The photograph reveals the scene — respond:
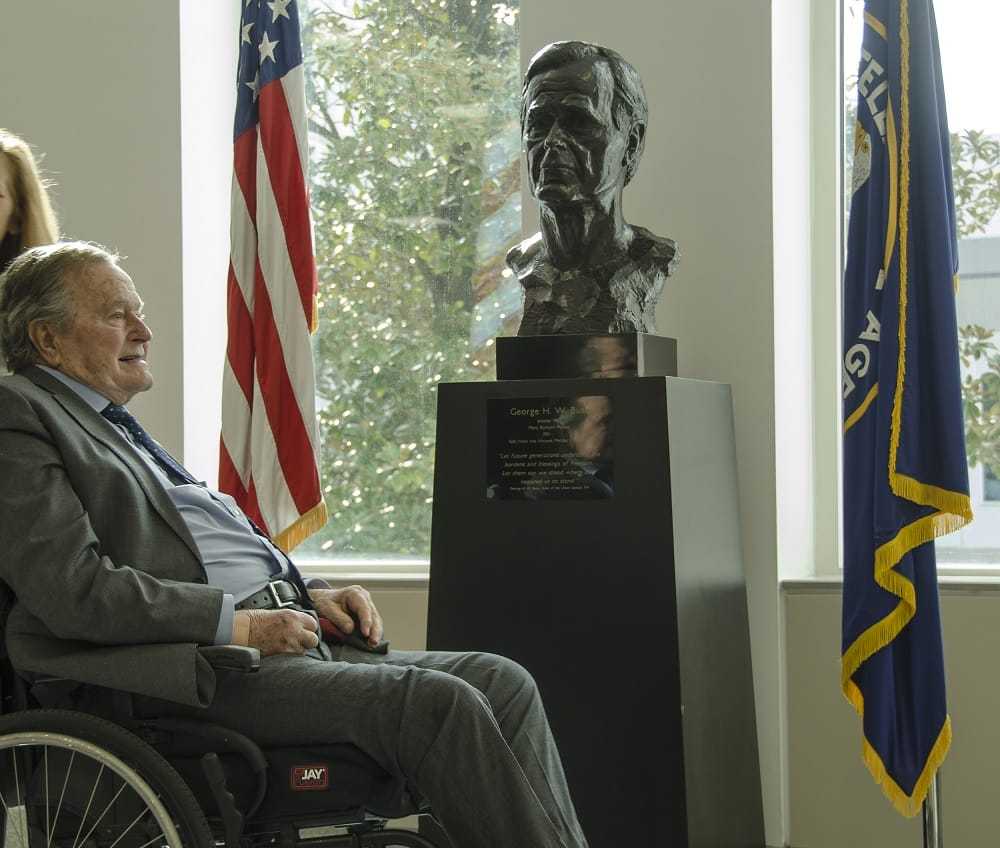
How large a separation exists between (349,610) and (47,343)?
677 millimetres

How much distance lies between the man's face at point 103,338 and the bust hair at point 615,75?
1052mm

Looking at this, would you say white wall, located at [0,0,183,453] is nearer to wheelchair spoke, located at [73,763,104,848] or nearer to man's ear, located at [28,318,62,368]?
man's ear, located at [28,318,62,368]

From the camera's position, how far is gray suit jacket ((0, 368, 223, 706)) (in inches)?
77.3

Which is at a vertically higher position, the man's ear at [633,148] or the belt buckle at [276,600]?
the man's ear at [633,148]

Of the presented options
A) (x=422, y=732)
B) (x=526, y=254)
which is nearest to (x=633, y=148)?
(x=526, y=254)

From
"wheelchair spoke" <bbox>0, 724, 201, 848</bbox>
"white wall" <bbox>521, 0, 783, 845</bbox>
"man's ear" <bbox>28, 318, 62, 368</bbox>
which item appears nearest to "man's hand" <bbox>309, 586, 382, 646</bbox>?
"wheelchair spoke" <bbox>0, 724, 201, 848</bbox>

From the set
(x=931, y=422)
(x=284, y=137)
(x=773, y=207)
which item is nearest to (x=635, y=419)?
(x=931, y=422)

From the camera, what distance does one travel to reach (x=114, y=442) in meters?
2.20

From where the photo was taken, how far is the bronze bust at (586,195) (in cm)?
290

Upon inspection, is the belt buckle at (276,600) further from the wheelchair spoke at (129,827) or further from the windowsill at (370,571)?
the windowsill at (370,571)

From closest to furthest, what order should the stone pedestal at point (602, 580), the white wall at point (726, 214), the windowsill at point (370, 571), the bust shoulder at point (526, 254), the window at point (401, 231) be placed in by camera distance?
the stone pedestal at point (602, 580), the bust shoulder at point (526, 254), the white wall at point (726, 214), the windowsill at point (370, 571), the window at point (401, 231)

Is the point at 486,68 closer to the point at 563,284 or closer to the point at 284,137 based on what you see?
the point at 284,137

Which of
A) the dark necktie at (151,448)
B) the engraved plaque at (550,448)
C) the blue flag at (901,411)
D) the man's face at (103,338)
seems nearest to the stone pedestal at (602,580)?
the engraved plaque at (550,448)

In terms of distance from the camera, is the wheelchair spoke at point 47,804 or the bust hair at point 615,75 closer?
the wheelchair spoke at point 47,804
